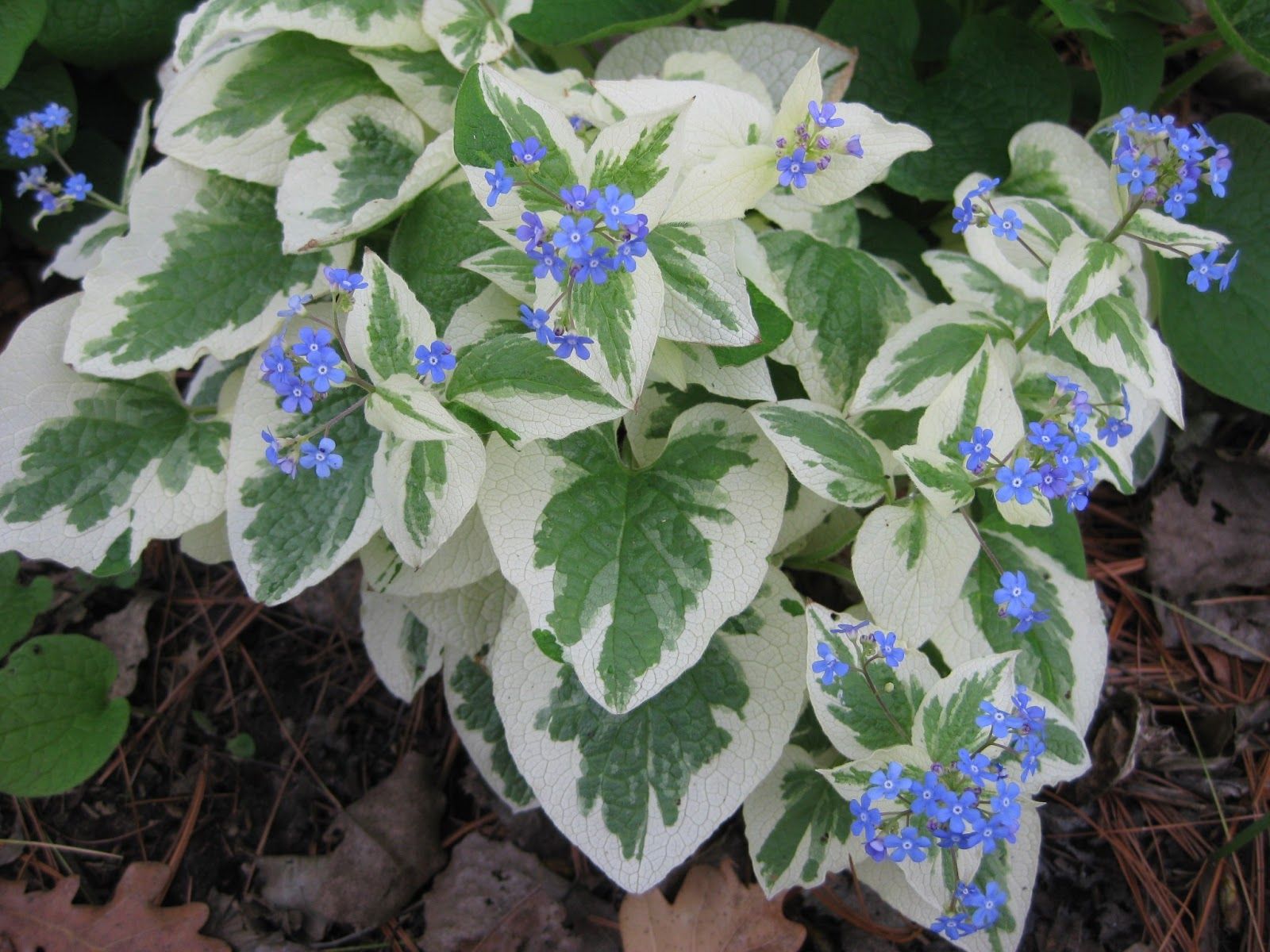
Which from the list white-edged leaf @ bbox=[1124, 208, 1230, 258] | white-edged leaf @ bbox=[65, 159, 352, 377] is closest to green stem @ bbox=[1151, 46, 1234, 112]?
white-edged leaf @ bbox=[1124, 208, 1230, 258]

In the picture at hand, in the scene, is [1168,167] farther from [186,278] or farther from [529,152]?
[186,278]

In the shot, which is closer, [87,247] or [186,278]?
[186,278]

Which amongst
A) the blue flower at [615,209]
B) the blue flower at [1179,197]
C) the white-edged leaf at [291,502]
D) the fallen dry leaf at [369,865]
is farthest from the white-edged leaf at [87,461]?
the blue flower at [1179,197]

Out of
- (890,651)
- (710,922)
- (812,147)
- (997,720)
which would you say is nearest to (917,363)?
(812,147)

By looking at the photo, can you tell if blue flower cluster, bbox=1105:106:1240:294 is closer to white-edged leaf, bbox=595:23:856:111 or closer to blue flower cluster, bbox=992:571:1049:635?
blue flower cluster, bbox=992:571:1049:635

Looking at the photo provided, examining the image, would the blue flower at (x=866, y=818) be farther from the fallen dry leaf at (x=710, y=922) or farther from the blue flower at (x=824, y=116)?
the blue flower at (x=824, y=116)

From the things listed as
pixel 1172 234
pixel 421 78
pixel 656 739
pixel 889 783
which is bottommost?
pixel 656 739

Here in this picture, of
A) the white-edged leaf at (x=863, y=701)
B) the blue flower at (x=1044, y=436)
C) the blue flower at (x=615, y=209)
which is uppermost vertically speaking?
the blue flower at (x=615, y=209)
